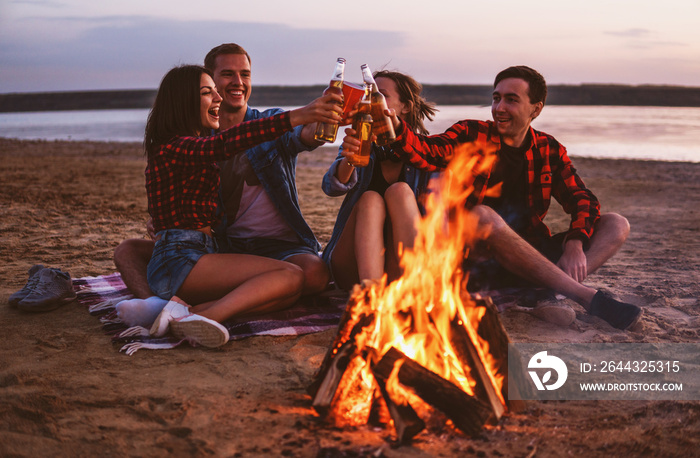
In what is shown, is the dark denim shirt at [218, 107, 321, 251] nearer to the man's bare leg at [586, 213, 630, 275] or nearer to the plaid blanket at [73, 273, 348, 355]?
the plaid blanket at [73, 273, 348, 355]

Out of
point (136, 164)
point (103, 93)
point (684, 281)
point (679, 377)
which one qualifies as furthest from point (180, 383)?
point (103, 93)

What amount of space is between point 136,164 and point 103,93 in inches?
2699

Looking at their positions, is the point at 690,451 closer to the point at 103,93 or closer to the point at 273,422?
Answer: the point at 273,422

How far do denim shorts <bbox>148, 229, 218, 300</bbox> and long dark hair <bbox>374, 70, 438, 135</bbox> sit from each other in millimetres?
1543

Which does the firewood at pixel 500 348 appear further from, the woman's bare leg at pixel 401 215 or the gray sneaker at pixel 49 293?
the gray sneaker at pixel 49 293

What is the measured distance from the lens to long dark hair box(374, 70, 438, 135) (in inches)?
153


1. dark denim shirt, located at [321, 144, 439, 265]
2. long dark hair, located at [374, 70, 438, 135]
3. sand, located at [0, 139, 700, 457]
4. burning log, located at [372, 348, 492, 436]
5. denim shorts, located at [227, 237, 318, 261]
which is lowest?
sand, located at [0, 139, 700, 457]

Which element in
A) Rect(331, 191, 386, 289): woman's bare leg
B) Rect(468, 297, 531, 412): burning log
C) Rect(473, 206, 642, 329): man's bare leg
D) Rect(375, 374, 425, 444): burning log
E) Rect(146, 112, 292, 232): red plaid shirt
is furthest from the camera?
Rect(473, 206, 642, 329): man's bare leg

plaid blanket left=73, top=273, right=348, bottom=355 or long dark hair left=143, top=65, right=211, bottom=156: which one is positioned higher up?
long dark hair left=143, top=65, right=211, bottom=156

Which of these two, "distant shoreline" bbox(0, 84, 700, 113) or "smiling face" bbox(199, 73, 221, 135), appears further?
"distant shoreline" bbox(0, 84, 700, 113)

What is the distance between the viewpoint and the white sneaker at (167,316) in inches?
128

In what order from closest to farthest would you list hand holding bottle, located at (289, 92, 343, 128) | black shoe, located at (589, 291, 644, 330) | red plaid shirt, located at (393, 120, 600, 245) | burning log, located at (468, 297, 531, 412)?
1. burning log, located at (468, 297, 531, 412)
2. hand holding bottle, located at (289, 92, 343, 128)
3. black shoe, located at (589, 291, 644, 330)
4. red plaid shirt, located at (393, 120, 600, 245)

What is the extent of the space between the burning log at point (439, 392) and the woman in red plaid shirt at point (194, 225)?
3.72ft

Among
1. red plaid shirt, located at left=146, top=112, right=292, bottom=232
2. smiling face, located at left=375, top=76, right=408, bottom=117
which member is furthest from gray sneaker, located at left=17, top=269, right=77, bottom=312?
smiling face, located at left=375, top=76, right=408, bottom=117
